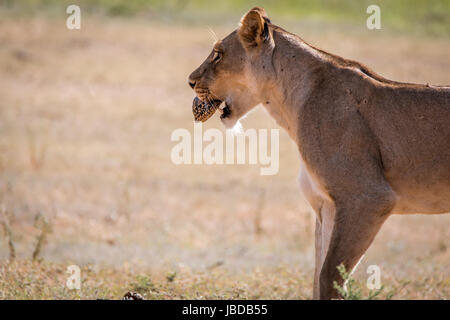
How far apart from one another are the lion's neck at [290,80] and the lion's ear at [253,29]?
0.50 feet

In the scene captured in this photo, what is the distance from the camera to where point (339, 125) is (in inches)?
252

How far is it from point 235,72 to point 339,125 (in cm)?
122

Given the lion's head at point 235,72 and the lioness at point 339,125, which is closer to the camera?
the lioness at point 339,125

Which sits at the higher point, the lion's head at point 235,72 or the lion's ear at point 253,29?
the lion's ear at point 253,29

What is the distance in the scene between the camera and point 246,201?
706 inches

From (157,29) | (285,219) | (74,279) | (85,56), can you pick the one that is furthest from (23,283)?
(157,29)

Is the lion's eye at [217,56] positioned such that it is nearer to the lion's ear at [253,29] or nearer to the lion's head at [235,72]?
the lion's head at [235,72]

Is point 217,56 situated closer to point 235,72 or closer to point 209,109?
point 235,72

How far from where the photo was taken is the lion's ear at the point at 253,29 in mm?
6862

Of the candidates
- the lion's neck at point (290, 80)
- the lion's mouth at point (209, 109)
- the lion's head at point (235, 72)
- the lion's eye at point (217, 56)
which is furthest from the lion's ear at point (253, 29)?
the lion's mouth at point (209, 109)

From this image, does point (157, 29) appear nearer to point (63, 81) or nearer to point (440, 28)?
point (63, 81)

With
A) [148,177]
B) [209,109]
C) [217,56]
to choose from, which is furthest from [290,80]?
[148,177]

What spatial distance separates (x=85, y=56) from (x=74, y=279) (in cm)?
2262

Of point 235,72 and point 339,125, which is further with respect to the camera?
point 235,72
